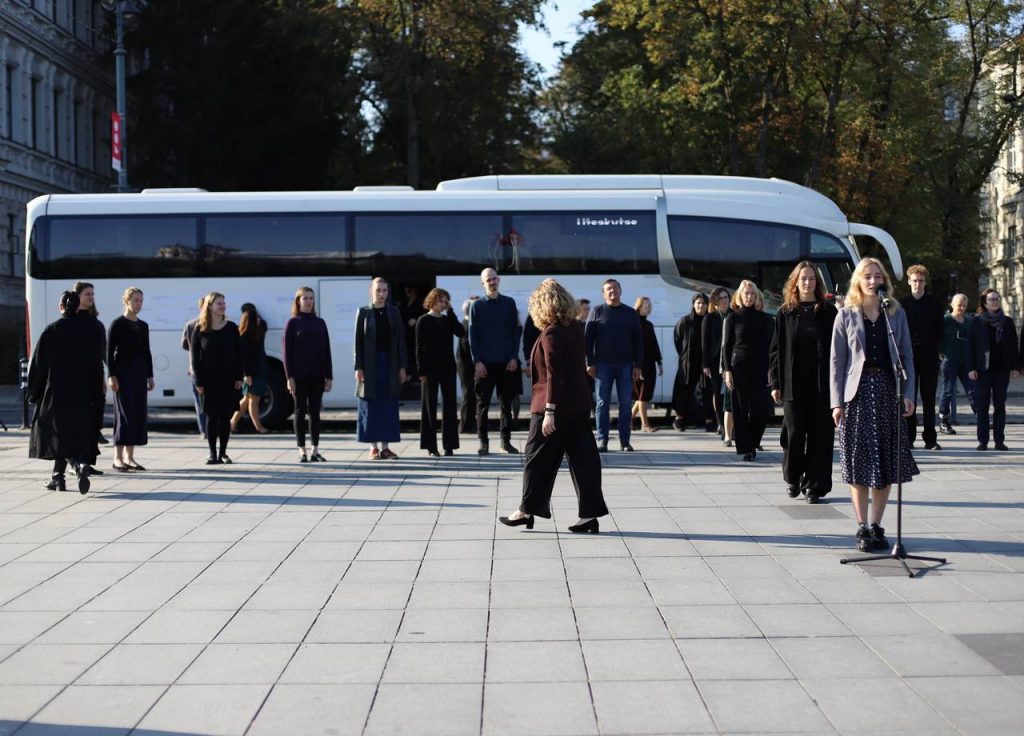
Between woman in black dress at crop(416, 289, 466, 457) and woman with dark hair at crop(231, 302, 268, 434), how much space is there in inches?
119

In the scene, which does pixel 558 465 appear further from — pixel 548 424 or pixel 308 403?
pixel 308 403

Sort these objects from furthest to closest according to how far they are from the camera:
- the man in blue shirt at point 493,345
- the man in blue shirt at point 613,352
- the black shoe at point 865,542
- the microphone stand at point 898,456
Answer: the man in blue shirt at point 613,352, the man in blue shirt at point 493,345, the black shoe at point 865,542, the microphone stand at point 898,456

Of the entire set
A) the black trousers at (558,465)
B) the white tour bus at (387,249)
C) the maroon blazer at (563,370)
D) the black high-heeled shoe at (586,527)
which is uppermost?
the white tour bus at (387,249)

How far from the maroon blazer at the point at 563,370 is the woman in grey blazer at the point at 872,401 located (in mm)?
1776

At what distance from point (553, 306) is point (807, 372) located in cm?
218

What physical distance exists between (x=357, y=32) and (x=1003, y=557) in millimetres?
29937

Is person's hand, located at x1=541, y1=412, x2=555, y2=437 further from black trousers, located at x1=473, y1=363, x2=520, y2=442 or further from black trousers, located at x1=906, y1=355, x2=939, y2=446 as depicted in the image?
black trousers, located at x1=906, y1=355, x2=939, y2=446

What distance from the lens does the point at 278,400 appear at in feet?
64.2

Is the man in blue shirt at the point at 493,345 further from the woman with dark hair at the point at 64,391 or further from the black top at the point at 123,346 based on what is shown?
the woman with dark hair at the point at 64,391

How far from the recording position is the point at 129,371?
13469 millimetres

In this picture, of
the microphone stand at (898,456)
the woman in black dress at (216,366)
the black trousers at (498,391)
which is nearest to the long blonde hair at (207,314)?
the woman in black dress at (216,366)

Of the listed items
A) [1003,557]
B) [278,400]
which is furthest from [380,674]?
[278,400]

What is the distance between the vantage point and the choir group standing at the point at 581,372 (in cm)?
849

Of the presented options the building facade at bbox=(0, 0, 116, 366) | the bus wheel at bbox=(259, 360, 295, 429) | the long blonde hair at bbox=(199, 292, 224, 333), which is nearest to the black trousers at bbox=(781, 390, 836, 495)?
the long blonde hair at bbox=(199, 292, 224, 333)
